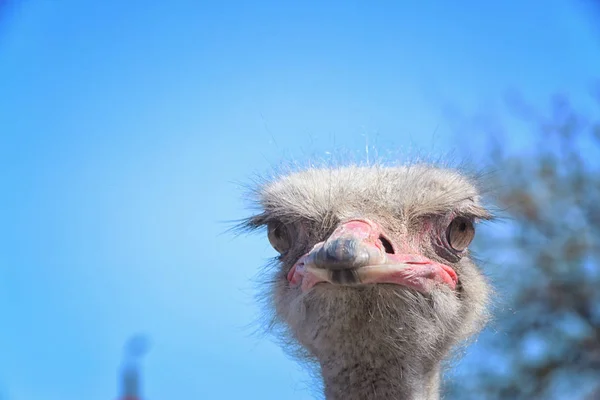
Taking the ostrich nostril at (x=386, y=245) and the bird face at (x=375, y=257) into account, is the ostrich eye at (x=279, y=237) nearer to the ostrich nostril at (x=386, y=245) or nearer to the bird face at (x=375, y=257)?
the bird face at (x=375, y=257)

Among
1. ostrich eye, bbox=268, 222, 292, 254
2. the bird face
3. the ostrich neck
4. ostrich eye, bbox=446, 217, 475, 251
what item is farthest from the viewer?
ostrich eye, bbox=268, 222, 292, 254

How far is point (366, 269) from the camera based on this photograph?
2.36m

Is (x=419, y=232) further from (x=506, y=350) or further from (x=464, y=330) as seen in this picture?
(x=506, y=350)

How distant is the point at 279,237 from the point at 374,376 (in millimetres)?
610

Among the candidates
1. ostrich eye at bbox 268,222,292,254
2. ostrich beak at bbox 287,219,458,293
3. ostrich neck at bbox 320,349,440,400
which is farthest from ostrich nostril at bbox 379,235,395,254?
ostrich eye at bbox 268,222,292,254

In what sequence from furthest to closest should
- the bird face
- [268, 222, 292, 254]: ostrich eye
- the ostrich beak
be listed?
1. [268, 222, 292, 254]: ostrich eye
2. the bird face
3. the ostrich beak

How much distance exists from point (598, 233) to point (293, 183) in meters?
8.29

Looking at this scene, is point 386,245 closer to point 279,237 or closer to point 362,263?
point 362,263

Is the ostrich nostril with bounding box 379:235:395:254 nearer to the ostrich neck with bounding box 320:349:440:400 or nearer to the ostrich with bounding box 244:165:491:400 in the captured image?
the ostrich with bounding box 244:165:491:400

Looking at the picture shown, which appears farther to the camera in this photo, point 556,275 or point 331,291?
point 556,275

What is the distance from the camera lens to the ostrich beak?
2.31 metres

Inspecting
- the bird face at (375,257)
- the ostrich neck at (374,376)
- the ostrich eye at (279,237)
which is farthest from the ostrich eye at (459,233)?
the ostrich eye at (279,237)

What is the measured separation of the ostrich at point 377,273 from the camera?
2502 mm

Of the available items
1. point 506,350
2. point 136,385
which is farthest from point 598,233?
point 136,385
